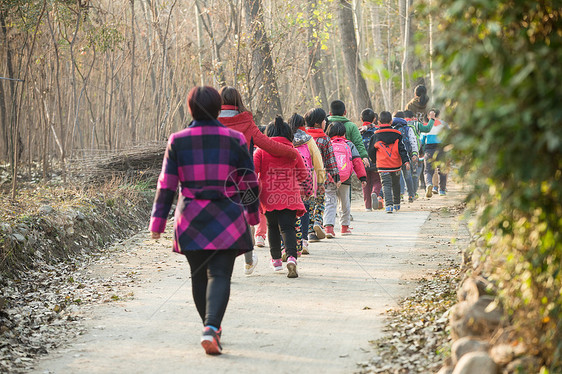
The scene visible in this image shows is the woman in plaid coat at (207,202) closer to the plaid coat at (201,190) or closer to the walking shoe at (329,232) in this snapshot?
the plaid coat at (201,190)

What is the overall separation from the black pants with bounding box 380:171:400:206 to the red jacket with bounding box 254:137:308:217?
212 inches

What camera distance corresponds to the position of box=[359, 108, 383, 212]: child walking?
1316cm

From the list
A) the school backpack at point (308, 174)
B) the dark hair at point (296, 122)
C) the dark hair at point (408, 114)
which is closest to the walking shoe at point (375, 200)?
the dark hair at point (408, 114)

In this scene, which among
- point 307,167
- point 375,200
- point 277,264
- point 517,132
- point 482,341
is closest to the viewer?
point 517,132

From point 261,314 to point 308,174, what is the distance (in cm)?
234

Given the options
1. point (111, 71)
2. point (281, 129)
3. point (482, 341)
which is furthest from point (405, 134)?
point (482, 341)

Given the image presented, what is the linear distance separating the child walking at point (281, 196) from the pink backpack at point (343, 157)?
262 cm

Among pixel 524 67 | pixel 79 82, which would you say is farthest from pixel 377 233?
pixel 79 82

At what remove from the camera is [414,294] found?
251 inches

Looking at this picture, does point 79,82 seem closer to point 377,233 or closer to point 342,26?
point 342,26

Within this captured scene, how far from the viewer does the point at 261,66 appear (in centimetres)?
1578

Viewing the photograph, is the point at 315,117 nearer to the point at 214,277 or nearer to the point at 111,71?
the point at 214,277

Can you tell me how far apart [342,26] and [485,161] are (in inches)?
647

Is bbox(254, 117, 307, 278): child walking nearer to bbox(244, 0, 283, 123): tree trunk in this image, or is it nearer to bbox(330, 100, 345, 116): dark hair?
bbox(330, 100, 345, 116): dark hair
